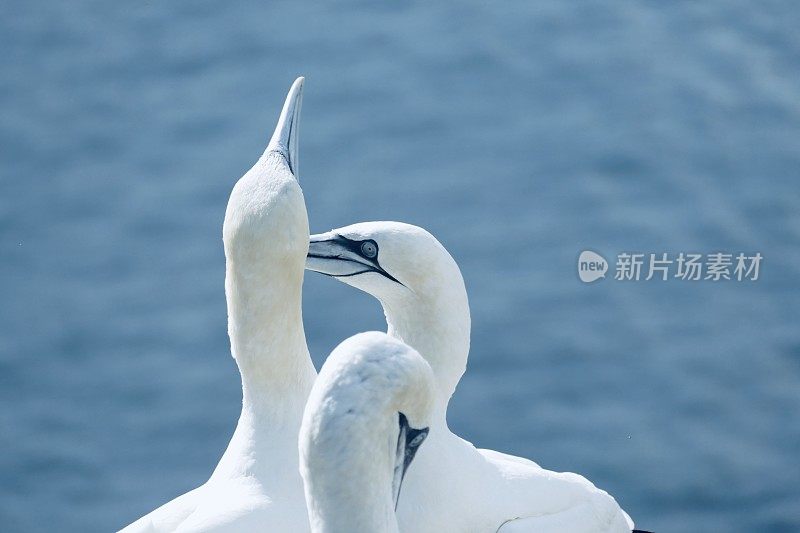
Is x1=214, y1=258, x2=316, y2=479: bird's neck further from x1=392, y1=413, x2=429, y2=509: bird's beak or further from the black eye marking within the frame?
x1=392, y1=413, x2=429, y2=509: bird's beak

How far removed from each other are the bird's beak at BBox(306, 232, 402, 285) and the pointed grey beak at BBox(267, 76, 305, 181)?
313 mm

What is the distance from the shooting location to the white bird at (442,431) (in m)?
5.74

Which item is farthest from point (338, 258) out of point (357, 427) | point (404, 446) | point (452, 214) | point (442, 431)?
point (452, 214)

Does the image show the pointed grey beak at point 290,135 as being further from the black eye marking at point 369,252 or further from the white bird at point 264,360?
the black eye marking at point 369,252

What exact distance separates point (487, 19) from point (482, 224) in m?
1.67

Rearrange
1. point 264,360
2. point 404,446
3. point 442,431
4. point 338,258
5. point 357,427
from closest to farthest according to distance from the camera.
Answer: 1. point 357,427
2. point 404,446
3. point 264,360
4. point 442,431
5. point 338,258

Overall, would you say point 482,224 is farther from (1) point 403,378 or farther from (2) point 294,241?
(1) point 403,378

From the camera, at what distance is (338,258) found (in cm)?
605

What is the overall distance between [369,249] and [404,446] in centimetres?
111

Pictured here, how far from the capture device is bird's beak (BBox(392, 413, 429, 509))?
16.0 ft

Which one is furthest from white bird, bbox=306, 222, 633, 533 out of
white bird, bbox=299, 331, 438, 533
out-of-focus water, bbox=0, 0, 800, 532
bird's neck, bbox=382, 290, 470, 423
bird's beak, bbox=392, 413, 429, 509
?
out-of-focus water, bbox=0, 0, 800, 532

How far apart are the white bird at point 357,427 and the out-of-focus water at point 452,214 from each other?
10.4 ft

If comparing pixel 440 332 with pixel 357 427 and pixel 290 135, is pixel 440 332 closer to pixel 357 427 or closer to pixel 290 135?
pixel 290 135

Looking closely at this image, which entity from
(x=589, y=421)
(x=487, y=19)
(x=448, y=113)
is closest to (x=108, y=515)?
(x=589, y=421)
